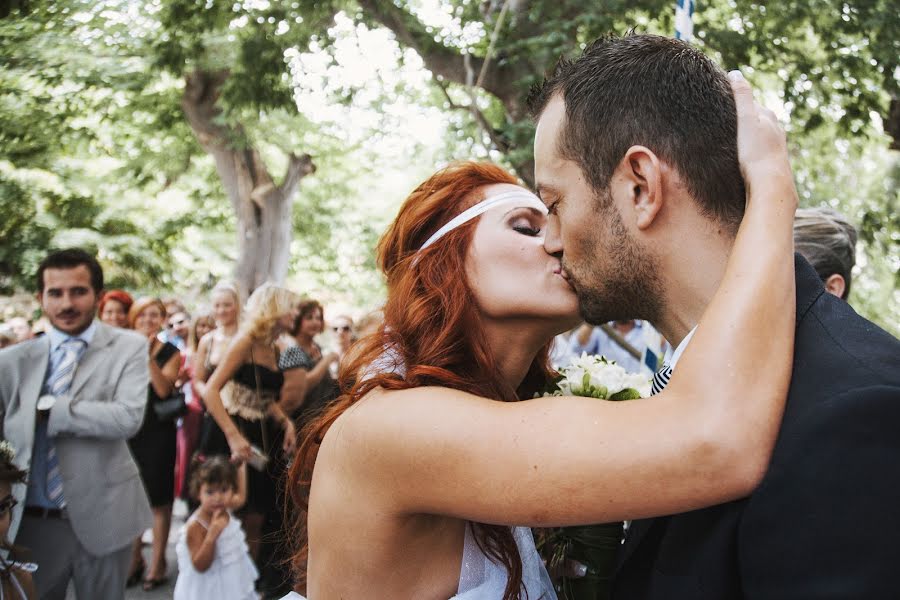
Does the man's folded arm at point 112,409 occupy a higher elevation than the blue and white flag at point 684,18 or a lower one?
lower

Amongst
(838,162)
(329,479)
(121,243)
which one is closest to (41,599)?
(329,479)

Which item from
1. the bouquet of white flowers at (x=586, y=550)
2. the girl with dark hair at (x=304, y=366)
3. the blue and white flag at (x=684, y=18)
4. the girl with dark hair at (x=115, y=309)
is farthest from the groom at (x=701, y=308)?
the girl with dark hair at (x=115, y=309)

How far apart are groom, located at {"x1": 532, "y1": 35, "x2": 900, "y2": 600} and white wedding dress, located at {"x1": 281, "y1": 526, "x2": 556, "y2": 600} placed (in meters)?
0.36

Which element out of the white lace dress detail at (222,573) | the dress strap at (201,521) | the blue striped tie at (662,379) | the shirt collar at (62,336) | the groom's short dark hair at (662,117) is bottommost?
the white lace dress detail at (222,573)

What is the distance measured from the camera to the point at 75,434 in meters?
4.38

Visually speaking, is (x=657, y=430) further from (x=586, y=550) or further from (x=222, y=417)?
(x=222, y=417)

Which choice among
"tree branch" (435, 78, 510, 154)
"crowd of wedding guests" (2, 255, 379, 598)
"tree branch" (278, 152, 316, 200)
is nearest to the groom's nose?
"crowd of wedding guests" (2, 255, 379, 598)

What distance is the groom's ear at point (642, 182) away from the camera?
1609 mm

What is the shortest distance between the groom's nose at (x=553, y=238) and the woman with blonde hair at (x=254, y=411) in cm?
444

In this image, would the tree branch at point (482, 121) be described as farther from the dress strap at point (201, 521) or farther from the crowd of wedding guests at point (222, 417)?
the dress strap at point (201, 521)

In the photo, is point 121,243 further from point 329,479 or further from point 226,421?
point 329,479

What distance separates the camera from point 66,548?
171 inches

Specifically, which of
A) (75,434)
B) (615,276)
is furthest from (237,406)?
(615,276)

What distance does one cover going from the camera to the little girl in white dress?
17.3ft
